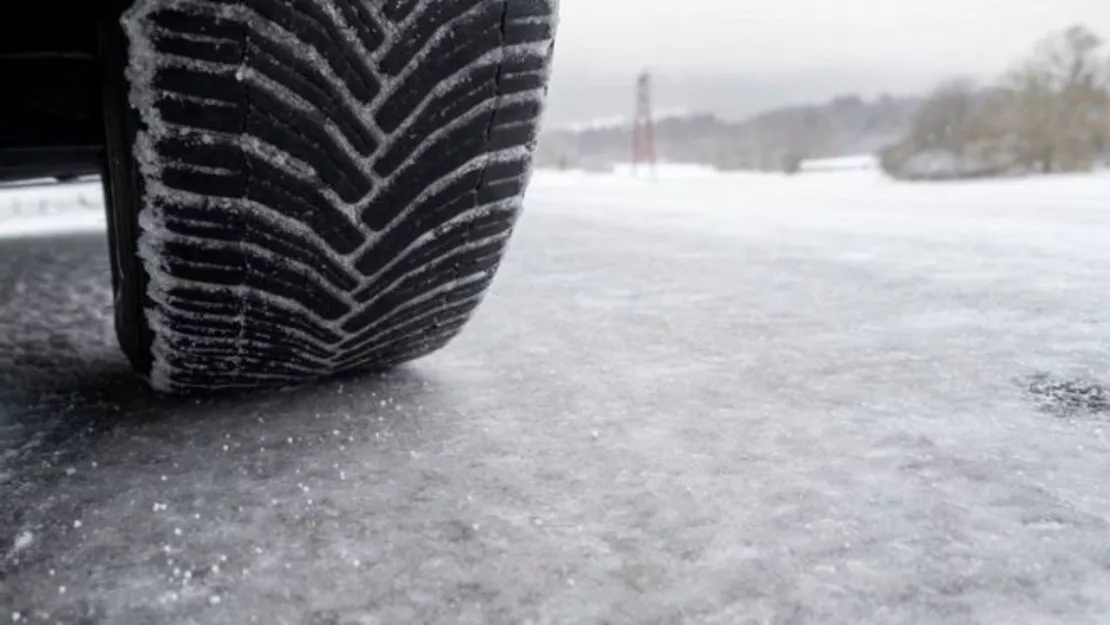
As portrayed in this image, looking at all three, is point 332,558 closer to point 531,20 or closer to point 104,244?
point 531,20

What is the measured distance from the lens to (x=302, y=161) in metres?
0.94

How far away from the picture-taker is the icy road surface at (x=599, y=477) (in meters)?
0.76

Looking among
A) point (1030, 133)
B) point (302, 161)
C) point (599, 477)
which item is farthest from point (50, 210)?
point (1030, 133)

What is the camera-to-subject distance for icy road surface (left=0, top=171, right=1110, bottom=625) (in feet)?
2.50

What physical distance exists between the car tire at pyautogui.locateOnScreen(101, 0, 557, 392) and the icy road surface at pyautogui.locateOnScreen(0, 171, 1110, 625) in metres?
0.18

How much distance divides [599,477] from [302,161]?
488 millimetres

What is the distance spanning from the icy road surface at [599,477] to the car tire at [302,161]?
0.18 metres

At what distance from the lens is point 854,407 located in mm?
1275

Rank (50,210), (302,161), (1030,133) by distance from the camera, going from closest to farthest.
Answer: (302,161) → (50,210) → (1030,133)

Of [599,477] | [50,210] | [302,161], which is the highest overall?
[302,161]

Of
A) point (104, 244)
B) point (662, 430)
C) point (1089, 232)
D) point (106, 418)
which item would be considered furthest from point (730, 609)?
point (1089, 232)

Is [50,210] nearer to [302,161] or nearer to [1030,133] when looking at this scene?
[302,161]

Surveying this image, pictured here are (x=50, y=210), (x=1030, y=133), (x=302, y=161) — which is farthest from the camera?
(x=1030, y=133)

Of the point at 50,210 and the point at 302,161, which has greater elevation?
the point at 302,161
